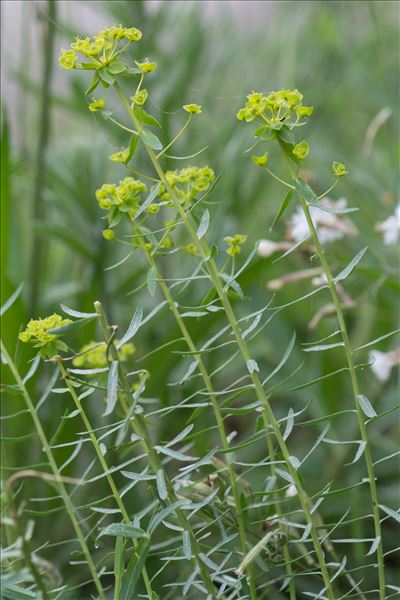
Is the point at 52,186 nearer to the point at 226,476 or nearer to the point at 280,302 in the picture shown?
the point at 280,302

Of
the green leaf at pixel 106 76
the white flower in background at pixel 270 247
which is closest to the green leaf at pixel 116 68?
the green leaf at pixel 106 76

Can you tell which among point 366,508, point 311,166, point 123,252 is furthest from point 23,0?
point 366,508

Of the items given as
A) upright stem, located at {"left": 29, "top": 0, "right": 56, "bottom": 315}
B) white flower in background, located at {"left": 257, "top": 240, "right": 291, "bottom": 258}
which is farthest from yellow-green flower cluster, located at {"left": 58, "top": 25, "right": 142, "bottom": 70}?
upright stem, located at {"left": 29, "top": 0, "right": 56, "bottom": 315}

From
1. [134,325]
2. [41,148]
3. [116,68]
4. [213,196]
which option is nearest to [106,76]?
[116,68]

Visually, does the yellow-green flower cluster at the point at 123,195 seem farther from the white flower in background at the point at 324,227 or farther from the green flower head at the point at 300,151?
the white flower in background at the point at 324,227

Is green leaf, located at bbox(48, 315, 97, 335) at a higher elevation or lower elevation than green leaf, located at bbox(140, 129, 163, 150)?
lower

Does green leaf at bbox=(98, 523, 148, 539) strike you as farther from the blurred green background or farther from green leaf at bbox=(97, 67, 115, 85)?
the blurred green background

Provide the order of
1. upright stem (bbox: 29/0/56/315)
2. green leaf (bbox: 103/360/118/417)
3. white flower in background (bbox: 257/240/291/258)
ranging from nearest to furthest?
green leaf (bbox: 103/360/118/417)
white flower in background (bbox: 257/240/291/258)
upright stem (bbox: 29/0/56/315)

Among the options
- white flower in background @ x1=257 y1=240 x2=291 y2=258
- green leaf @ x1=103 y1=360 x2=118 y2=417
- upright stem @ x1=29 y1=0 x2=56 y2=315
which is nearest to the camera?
green leaf @ x1=103 y1=360 x2=118 y2=417
